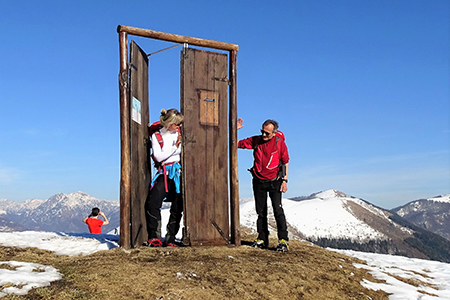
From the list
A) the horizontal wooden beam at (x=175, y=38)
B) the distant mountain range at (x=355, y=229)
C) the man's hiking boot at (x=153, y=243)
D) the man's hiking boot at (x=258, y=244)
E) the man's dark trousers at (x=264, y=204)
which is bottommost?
the distant mountain range at (x=355, y=229)

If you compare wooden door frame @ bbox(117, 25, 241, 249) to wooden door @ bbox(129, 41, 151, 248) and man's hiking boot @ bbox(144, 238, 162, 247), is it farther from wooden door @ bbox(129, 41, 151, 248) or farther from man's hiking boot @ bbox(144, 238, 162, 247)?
man's hiking boot @ bbox(144, 238, 162, 247)

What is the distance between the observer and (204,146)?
792cm

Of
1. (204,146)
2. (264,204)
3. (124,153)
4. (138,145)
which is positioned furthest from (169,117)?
(264,204)

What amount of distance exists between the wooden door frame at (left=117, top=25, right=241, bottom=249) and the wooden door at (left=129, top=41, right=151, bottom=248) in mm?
107

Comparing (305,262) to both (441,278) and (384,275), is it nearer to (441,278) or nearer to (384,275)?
(384,275)

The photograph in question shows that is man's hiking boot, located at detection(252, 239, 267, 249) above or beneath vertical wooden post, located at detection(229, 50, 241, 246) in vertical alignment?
beneath

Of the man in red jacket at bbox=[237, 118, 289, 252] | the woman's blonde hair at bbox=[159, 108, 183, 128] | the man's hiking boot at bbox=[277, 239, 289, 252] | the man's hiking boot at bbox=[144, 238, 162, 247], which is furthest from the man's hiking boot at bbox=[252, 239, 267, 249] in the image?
the woman's blonde hair at bbox=[159, 108, 183, 128]

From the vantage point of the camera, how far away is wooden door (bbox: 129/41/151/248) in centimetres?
698

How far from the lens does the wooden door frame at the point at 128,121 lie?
22.2 ft

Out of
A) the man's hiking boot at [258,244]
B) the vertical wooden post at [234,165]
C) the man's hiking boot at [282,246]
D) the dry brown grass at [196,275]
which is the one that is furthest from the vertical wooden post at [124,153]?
the man's hiking boot at [282,246]

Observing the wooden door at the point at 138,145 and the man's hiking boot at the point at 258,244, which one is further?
the man's hiking boot at the point at 258,244

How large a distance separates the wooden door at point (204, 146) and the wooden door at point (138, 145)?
80 cm

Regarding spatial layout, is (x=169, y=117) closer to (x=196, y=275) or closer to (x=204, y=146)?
(x=204, y=146)

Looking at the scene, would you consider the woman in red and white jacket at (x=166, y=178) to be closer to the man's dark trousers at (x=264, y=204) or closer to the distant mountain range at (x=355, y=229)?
the man's dark trousers at (x=264, y=204)
